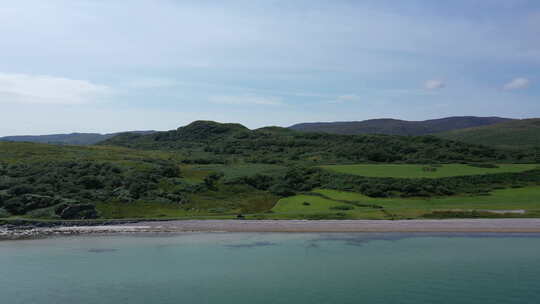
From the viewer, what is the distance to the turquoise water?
1180 inches

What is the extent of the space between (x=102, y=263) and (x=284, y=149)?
95657mm

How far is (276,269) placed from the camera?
36.3 m

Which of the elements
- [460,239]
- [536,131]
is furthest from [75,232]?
[536,131]

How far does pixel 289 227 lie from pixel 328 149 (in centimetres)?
7467

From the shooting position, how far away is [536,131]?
19588 centimetres

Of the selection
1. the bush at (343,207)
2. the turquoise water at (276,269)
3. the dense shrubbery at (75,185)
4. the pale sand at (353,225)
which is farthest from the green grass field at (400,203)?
the dense shrubbery at (75,185)

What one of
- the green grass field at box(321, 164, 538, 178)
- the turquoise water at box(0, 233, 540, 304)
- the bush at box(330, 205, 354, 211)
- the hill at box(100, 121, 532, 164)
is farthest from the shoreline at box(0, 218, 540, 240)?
the hill at box(100, 121, 532, 164)

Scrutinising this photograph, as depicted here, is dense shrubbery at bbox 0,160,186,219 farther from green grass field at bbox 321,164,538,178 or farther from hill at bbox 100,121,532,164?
hill at bbox 100,121,532,164

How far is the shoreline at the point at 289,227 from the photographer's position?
162 feet

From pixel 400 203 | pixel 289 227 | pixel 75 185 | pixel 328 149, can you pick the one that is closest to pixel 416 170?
pixel 400 203

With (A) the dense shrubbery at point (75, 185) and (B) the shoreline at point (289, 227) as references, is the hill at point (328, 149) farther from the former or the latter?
(B) the shoreline at point (289, 227)

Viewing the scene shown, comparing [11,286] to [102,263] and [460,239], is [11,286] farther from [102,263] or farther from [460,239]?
[460,239]

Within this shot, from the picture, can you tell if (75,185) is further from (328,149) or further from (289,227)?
(328,149)

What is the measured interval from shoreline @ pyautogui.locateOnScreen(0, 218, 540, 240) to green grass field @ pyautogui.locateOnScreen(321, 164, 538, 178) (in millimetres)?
23981
